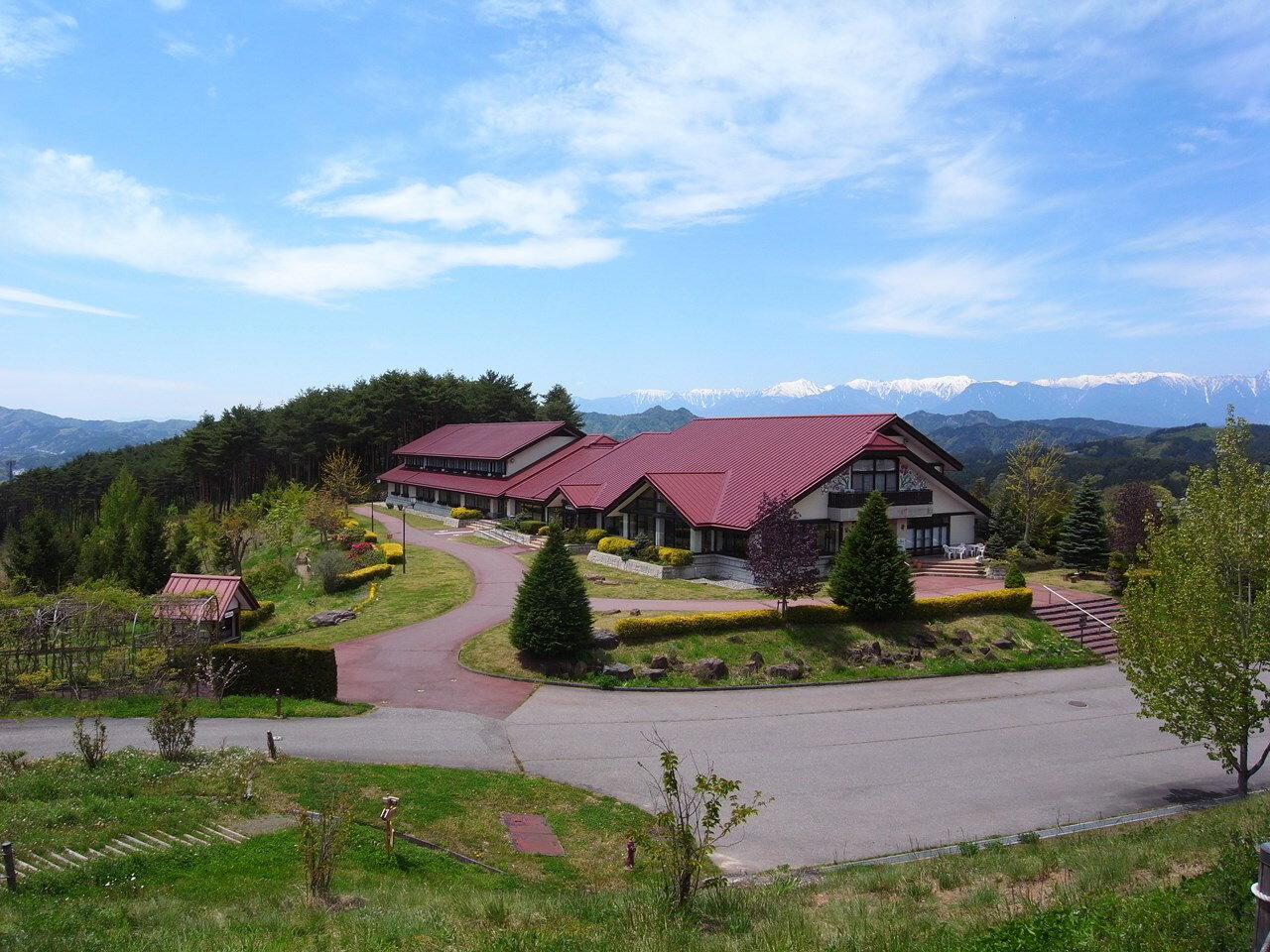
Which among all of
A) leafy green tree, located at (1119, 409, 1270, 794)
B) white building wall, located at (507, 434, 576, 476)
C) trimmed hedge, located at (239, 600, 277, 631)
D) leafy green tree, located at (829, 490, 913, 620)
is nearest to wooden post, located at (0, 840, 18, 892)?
leafy green tree, located at (1119, 409, 1270, 794)

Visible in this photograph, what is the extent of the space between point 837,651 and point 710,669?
4676 mm

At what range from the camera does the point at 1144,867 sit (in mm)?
9656

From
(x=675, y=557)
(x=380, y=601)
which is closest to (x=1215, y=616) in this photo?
(x=675, y=557)

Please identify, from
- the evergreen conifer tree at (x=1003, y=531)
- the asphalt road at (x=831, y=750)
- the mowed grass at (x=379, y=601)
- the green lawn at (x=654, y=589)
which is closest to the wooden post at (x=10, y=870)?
the asphalt road at (x=831, y=750)

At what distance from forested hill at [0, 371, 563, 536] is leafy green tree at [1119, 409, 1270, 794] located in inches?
2743

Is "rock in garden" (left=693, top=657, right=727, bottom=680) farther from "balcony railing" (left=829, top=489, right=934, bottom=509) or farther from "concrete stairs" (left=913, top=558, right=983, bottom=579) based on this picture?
"concrete stairs" (left=913, top=558, right=983, bottom=579)

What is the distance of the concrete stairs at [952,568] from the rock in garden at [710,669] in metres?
15.7

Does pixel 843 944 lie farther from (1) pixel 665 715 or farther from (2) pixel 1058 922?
(1) pixel 665 715

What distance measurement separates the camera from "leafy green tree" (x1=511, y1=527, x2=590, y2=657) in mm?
22984

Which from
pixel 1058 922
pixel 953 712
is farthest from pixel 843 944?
pixel 953 712

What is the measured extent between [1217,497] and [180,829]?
1808cm

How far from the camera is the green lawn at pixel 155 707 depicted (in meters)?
18.5

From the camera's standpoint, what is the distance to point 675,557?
113ft

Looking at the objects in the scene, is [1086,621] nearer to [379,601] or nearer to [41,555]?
[379,601]
